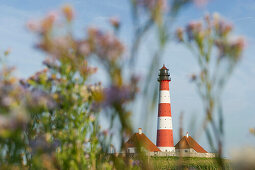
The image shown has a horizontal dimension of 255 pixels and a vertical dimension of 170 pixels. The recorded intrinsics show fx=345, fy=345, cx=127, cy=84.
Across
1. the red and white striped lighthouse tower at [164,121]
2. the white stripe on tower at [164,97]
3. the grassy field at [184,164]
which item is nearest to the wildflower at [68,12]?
the grassy field at [184,164]

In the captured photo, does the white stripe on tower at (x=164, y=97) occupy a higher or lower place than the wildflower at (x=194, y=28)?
higher

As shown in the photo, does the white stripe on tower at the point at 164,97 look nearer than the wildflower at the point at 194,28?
No

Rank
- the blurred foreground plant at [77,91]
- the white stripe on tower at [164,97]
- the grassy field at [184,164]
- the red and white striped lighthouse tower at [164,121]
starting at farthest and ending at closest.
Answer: the white stripe on tower at [164,97] → the red and white striped lighthouse tower at [164,121] → the grassy field at [184,164] → the blurred foreground plant at [77,91]

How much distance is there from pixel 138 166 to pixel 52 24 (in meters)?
2.62

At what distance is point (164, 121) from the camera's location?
104 ft

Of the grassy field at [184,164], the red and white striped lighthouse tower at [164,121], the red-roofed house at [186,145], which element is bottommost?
the grassy field at [184,164]

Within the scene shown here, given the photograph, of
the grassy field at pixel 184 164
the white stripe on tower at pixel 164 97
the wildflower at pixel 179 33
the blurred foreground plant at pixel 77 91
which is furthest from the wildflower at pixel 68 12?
the white stripe on tower at pixel 164 97

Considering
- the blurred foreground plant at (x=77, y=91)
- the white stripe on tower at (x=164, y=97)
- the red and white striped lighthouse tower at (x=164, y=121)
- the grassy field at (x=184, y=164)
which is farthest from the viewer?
the white stripe on tower at (x=164, y=97)

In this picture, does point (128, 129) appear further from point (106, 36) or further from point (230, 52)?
point (230, 52)

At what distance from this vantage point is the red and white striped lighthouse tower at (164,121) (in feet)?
104

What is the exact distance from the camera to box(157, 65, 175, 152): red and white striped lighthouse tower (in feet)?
104

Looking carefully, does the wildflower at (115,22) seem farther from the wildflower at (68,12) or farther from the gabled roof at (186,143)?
the gabled roof at (186,143)

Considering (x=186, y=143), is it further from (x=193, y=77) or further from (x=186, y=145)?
(x=193, y=77)

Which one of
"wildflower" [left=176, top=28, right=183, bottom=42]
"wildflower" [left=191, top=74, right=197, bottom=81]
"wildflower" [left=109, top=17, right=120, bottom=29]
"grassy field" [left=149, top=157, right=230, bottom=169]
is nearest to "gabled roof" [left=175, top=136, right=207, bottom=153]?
"grassy field" [left=149, top=157, right=230, bottom=169]
